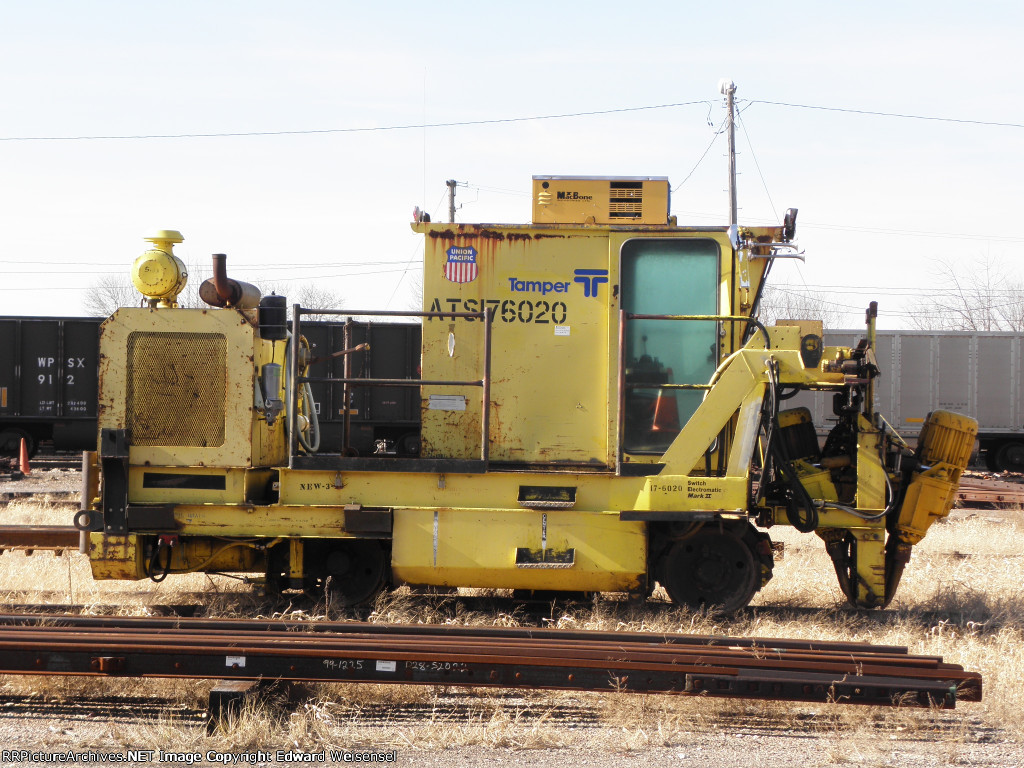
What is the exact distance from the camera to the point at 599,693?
517 cm

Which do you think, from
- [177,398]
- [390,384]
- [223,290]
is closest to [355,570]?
[390,384]

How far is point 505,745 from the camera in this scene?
181 inches

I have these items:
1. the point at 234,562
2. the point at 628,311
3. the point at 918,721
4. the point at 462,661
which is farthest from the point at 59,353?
the point at 918,721

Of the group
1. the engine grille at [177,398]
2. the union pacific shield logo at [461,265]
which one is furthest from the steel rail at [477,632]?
the union pacific shield logo at [461,265]

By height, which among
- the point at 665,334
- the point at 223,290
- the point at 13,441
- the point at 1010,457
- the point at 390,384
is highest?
the point at 223,290

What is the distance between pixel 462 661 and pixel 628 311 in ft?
10.4

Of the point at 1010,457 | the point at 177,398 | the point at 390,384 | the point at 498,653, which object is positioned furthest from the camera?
the point at 1010,457

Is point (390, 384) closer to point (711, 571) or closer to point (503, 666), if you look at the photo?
point (503, 666)

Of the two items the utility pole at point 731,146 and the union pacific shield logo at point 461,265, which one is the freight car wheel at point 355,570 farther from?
the utility pole at point 731,146

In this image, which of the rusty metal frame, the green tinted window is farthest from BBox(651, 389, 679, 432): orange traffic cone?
the rusty metal frame

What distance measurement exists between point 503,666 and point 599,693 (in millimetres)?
622

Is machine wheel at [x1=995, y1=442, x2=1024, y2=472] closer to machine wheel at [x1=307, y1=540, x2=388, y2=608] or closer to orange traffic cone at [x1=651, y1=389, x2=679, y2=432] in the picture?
orange traffic cone at [x1=651, y1=389, x2=679, y2=432]

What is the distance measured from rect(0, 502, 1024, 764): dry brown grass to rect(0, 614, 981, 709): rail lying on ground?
175mm

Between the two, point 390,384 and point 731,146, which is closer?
point 390,384
